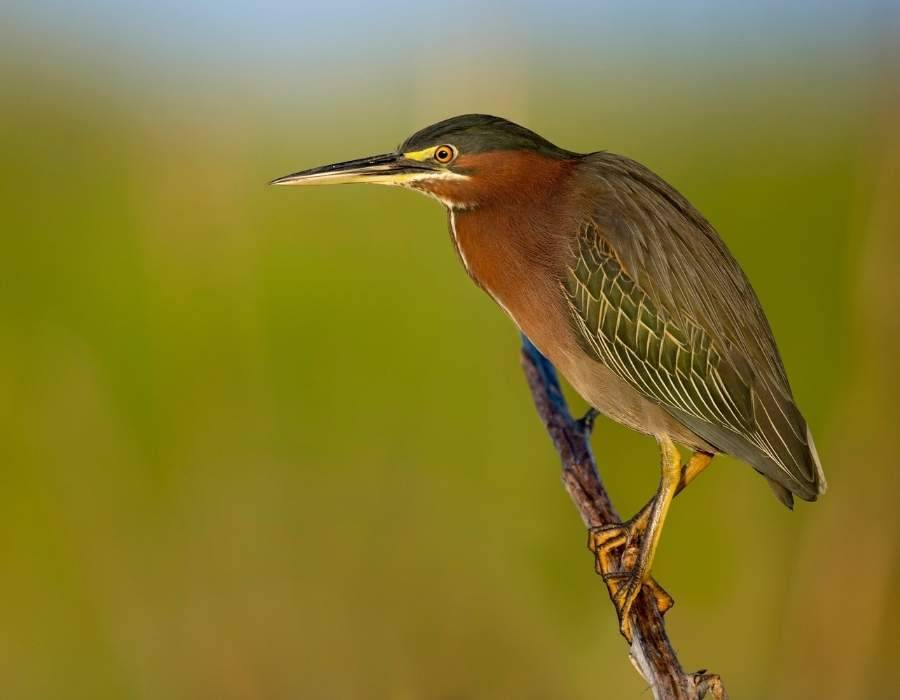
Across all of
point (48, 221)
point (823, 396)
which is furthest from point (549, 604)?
point (48, 221)

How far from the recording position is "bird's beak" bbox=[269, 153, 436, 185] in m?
1.52

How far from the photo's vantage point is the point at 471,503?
229cm

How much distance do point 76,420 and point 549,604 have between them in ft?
3.62

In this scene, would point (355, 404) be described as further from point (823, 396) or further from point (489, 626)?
point (823, 396)

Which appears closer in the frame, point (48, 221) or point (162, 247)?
point (162, 247)

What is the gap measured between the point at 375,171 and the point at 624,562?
2.38 feet

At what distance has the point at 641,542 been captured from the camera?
5.34ft

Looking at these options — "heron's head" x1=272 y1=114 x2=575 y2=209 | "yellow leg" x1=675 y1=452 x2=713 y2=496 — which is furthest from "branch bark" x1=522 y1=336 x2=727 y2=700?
"heron's head" x1=272 y1=114 x2=575 y2=209

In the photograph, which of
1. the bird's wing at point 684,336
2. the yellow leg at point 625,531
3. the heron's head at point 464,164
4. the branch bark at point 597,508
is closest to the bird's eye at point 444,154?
the heron's head at point 464,164

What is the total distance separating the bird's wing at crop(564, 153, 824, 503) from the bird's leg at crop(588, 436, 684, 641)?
0.09 meters

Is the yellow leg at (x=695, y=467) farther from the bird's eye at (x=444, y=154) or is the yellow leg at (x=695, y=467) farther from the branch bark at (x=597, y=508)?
the bird's eye at (x=444, y=154)

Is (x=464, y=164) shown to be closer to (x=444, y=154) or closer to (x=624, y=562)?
(x=444, y=154)

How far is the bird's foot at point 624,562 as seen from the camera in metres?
1.52

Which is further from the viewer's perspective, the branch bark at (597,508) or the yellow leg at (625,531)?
the yellow leg at (625,531)
